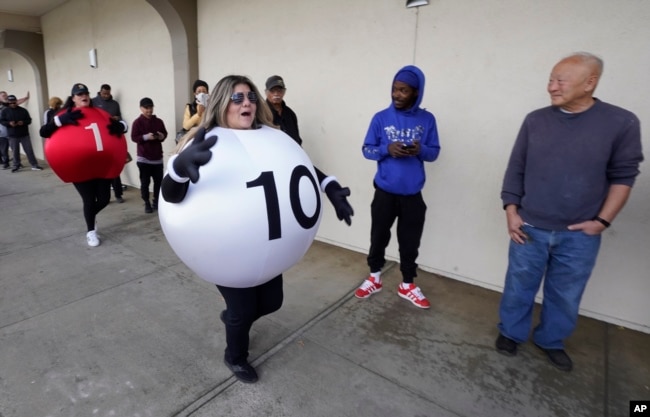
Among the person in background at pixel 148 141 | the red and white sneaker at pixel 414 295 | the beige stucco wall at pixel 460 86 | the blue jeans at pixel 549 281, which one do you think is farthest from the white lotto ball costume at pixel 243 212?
the person in background at pixel 148 141

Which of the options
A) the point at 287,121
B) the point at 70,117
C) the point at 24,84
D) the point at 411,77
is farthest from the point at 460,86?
the point at 24,84

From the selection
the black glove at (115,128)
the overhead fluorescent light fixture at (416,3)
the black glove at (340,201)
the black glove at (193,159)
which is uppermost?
the overhead fluorescent light fixture at (416,3)

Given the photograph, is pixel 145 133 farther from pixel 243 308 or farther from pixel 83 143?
pixel 243 308

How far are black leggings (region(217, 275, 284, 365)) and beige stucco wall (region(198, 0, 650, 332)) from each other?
6.68 ft

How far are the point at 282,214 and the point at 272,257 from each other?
0.69ft

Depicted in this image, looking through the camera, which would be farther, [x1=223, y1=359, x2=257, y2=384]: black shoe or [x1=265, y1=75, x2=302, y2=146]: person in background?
[x1=265, y1=75, x2=302, y2=146]: person in background

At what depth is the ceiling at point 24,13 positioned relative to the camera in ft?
25.9

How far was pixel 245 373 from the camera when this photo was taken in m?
2.11

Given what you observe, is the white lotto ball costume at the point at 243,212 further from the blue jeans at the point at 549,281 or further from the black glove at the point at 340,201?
the blue jeans at the point at 549,281

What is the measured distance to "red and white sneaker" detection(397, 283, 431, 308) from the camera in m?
2.98

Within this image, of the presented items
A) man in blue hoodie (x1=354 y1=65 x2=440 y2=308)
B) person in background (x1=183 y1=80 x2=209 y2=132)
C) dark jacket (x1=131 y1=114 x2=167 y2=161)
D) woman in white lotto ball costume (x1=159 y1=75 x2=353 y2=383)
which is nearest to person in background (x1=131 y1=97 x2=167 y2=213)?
dark jacket (x1=131 y1=114 x2=167 y2=161)

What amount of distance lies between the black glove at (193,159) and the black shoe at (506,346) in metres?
2.23

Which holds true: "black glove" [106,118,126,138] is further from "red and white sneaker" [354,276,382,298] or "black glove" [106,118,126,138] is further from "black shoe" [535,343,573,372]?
"black shoe" [535,343,573,372]

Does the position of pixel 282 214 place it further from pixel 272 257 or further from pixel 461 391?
pixel 461 391
